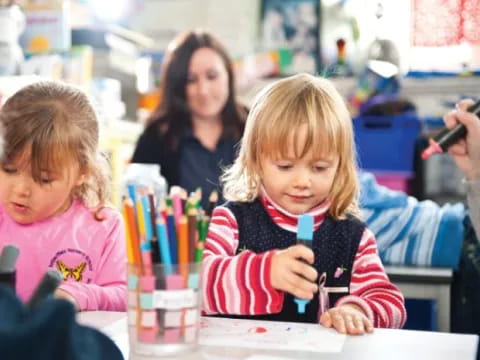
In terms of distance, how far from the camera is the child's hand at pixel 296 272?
840 mm

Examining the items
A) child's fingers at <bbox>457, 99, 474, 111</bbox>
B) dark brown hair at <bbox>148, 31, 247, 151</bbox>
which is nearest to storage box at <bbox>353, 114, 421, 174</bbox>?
dark brown hair at <bbox>148, 31, 247, 151</bbox>

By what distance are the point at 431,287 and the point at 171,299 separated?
1011mm

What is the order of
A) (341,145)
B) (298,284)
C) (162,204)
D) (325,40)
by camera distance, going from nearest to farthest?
(162,204) → (298,284) → (341,145) → (325,40)

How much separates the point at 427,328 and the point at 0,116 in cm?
110

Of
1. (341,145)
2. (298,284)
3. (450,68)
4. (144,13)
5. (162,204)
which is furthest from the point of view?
(144,13)

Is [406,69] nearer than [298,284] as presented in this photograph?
No

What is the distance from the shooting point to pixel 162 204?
2.48 ft

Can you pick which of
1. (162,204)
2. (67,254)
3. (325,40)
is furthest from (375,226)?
(325,40)

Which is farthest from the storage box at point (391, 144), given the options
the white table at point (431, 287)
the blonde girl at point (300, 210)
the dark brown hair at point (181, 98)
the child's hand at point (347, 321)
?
the child's hand at point (347, 321)

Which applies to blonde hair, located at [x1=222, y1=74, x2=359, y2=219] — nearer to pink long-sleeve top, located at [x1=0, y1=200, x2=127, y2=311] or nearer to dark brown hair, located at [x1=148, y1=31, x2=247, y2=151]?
pink long-sleeve top, located at [x1=0, y1=200, x2=127, y2=311]

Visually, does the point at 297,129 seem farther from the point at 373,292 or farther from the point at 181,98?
the point at 181,98

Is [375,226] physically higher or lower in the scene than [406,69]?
lower

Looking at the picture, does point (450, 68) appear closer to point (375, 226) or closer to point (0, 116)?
point (375, 226)

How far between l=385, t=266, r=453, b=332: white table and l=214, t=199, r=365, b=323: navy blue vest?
45 centimetres
